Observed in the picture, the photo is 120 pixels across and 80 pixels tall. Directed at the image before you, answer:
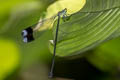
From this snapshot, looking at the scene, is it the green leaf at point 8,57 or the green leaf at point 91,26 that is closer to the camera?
the green leaf at point 91,26

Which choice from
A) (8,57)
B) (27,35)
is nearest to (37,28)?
(27,35)

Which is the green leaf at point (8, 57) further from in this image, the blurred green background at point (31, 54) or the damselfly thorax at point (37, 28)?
the damselfly thorax at point (37, 28)

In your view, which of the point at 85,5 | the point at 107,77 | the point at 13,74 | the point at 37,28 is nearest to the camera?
the point at 85,5

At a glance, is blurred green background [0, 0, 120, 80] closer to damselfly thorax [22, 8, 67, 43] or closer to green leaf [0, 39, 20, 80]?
green leaf [0, 39, 20, 80]

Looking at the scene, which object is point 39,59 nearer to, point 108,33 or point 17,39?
point 17,39

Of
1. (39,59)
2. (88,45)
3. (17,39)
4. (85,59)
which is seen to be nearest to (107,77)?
(85,59)

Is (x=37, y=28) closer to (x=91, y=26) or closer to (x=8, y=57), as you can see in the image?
(x=91, y=26)

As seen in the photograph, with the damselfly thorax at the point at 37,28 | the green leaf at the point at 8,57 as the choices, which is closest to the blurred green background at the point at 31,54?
the green leaf at the point at 8,57
